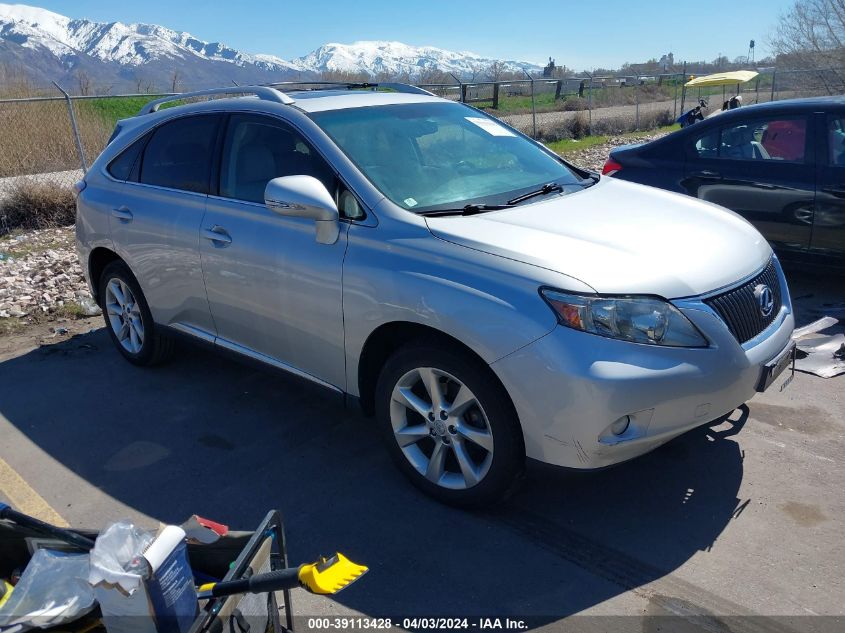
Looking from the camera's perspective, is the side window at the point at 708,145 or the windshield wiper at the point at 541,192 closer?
the windshield wiper at the point at 541,192

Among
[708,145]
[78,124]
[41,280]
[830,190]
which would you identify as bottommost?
[41,280]

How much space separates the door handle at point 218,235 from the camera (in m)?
4.23

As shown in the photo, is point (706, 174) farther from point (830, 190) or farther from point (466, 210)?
point (466, 210)

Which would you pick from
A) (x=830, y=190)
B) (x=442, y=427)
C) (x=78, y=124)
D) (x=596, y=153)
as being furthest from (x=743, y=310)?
(x=596, y=153)

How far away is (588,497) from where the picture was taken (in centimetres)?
359

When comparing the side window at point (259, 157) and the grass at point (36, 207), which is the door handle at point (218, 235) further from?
the grass at point (36, 207)

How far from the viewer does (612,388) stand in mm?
2895

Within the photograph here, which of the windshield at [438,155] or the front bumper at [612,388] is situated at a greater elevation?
the windshield at [438,155]

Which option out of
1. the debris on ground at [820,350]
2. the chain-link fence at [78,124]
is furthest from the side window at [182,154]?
the chain-link fence at [78,124]

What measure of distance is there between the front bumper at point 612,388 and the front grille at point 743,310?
0.09 meters

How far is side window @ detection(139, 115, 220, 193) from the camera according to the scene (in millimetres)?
4551

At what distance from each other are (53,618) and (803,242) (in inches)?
228

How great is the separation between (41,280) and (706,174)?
6.49m

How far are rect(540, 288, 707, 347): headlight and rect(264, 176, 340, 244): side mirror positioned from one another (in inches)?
45.6
